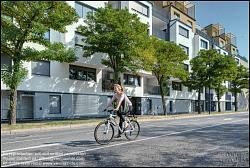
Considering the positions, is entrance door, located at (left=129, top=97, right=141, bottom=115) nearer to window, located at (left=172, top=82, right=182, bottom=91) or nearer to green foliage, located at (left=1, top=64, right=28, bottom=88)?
window, located at (left=172, top=82, right=182, bottom=91)

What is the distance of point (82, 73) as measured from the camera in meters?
35.3

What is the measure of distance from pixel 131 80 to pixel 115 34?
1489 centimetres

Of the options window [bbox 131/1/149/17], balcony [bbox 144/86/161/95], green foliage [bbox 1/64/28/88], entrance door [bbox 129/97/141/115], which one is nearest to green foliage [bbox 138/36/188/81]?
entrance door [bbox 129/97/141/115]

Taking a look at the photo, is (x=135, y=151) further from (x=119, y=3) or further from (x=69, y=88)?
(x=119, y=3)

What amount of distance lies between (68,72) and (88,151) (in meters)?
25.1

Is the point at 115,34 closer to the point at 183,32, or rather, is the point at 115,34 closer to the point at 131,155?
the point at 131,155

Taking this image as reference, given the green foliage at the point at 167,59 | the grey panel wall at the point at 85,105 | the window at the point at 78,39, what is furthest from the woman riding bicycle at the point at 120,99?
the green foliage at the point at 167,59

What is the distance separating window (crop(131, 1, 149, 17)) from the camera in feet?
138

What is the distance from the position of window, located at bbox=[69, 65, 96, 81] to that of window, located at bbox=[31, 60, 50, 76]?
2972mm

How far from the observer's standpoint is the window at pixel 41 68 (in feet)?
98.4

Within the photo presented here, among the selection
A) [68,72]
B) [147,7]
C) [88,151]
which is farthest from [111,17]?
[88,151]

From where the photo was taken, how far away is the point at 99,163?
7270 millimetres

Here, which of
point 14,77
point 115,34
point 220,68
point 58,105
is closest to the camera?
point 14,77

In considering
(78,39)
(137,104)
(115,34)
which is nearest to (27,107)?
(78,39)
